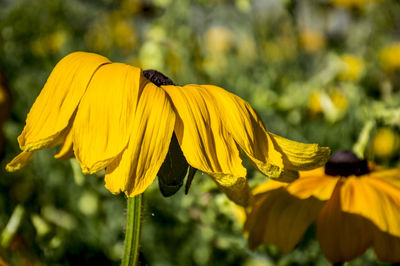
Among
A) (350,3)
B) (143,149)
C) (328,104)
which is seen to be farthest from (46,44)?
(143,149)

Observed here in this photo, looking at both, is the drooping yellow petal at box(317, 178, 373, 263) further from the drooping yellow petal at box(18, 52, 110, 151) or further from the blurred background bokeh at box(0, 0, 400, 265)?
the drooping yellow petal at box(18, 52, 110, 151)

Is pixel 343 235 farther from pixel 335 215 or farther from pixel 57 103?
pixel 57 103

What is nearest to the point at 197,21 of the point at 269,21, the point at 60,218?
the point at 269,21

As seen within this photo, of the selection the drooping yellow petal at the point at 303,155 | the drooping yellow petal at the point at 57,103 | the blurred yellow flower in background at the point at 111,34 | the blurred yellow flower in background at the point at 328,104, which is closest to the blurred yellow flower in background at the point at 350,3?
the blurred yellow flower in background at the point at 111,34

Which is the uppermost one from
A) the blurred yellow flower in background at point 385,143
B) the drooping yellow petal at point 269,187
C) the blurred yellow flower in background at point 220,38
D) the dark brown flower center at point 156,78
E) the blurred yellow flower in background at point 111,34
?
the dark brown flower center at point 156,78

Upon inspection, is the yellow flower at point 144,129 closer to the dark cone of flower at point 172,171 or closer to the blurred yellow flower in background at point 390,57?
the dark cone of flower at point 172,171

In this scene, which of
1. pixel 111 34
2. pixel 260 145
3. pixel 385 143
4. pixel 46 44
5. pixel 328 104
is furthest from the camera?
pixel 111 34
